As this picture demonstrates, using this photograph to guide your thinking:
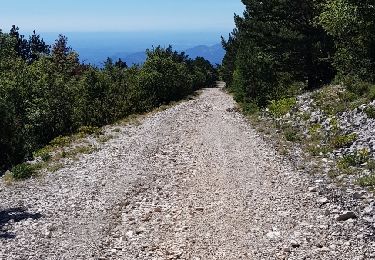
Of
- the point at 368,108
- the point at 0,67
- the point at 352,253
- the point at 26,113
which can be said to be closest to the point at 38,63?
the point at 0,67

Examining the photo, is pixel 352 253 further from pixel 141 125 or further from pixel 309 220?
pixel 141 125

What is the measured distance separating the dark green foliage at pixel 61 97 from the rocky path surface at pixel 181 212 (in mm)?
6030

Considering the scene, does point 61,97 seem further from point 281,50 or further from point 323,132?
point 323,132

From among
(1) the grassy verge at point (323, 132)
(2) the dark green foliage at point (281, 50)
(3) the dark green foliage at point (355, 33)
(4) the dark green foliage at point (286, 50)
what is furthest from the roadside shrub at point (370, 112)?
(2) the dark green foliage at point (281, 50)

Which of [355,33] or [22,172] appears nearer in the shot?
[22,172]

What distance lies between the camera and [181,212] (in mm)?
13773

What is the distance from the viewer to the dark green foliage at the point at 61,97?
26.4m

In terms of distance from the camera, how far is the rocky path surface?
439 inches

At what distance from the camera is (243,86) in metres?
40.9

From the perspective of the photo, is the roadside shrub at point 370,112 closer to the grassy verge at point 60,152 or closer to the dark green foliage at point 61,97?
the grassy verge at point 60,152

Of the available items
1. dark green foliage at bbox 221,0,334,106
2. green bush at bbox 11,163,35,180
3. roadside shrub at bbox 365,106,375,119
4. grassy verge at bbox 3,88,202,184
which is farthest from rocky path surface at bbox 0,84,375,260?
dark green foliage at bbox 221,0,334,106

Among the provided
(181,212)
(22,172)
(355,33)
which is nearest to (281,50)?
(355,33)

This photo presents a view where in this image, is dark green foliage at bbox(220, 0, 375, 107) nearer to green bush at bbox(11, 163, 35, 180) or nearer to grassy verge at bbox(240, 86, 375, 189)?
grassy verge at bbox(240, 86, 375, 189)

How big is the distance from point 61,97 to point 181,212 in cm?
2723
